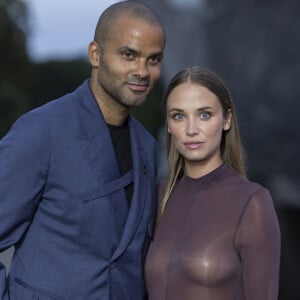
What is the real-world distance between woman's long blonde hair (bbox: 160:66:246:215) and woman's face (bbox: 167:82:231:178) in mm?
26

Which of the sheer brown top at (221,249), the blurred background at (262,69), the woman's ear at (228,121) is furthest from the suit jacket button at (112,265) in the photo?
the blurred background at (262,69)

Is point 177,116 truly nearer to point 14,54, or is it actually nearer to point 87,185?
point 87,185

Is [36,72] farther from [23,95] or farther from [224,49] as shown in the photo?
[224,49]

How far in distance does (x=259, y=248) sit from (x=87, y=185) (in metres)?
0.67

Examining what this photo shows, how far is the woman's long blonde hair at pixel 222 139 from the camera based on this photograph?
332 cm

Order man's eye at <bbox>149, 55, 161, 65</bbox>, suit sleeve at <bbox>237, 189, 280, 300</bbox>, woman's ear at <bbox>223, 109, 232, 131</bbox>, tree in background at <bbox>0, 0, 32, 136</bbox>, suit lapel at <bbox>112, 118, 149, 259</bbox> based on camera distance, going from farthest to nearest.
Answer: tree in background at <bbox>0, 0, 32, 136</bbox> → woman's ear at <bbox>223, 109, 232, 131</bbox> → man's eye at <bbox>149, 55, 161, 65</bbox> → suit lapel at <bbox>112, 118, 149, 259</bbox> → suit sleeve at <bbox>237, 189, 280, 300</bbox>

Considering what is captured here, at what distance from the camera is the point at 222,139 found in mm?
A: 3418

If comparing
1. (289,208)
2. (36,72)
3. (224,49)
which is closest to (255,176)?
(289,208)

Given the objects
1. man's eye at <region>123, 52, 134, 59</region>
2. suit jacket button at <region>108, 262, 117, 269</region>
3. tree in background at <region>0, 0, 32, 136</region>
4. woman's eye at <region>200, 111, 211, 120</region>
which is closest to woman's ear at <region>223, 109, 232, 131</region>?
woman's eye at <region>200, 111, 211, 120</region>

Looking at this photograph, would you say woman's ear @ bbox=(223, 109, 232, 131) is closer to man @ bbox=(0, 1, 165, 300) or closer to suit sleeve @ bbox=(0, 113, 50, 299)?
man @ bbox=(0, 1, 165, 300)

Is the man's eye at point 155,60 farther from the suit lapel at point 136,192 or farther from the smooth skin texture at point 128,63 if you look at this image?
the suit lapel at point 136,192

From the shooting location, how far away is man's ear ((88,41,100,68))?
333 centimetres

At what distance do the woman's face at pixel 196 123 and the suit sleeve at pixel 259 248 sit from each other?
320 millimetres

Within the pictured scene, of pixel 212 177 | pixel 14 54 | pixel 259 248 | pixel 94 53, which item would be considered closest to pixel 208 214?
pixel 212 177
